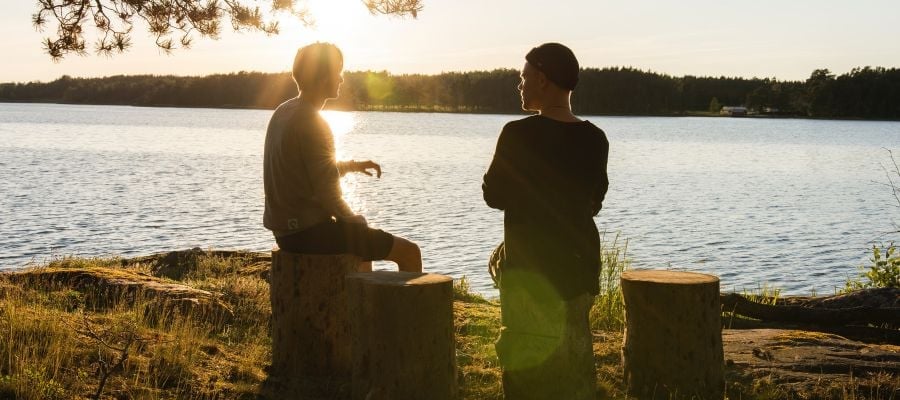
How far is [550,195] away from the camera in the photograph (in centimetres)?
468

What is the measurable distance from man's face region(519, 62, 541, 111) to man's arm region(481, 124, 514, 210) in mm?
191

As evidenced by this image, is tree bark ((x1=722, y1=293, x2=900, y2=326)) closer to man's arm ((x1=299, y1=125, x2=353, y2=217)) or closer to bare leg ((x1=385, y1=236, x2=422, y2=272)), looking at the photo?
bare leg ((x1=385, y1=236, x2=422, y2=272))

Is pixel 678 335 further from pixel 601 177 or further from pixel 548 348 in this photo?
pixel 601 177

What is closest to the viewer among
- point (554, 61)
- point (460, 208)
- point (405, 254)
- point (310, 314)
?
point (554, 61)

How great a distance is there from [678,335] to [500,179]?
156 cm

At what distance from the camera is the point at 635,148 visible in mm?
58844

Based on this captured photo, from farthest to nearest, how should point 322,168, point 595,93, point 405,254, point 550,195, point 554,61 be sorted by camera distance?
1. point 595,93
2. point 405,254
3. point 322,168
4. point 550,195
5. point 554,61

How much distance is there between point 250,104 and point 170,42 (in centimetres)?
15271

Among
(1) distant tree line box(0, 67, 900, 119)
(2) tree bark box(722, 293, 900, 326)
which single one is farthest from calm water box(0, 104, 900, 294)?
(1) distant tree line box(0, 67, 900, 119)

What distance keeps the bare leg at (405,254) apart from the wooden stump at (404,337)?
0.70 meters

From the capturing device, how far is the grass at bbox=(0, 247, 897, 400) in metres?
4.68

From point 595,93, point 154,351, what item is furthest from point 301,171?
point 595,93

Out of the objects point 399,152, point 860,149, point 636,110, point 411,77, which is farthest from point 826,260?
point 411,77

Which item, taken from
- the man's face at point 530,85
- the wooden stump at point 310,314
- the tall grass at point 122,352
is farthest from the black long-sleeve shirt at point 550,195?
the tall grass at point 122,352
